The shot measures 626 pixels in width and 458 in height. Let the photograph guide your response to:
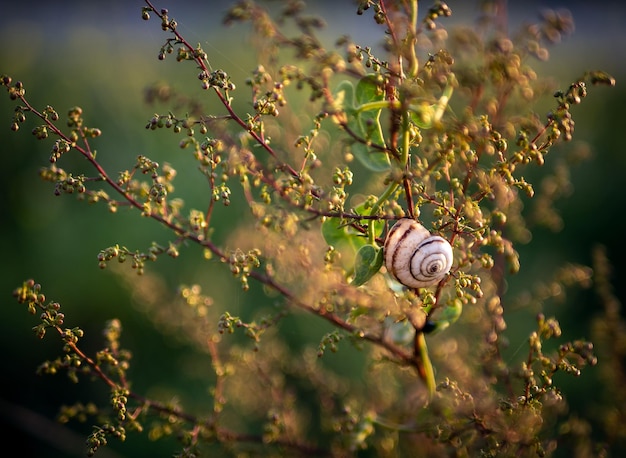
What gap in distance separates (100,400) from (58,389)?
21 cm

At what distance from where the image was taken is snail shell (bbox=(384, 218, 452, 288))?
0.74 meters

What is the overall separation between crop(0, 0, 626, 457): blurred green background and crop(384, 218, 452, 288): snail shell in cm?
122

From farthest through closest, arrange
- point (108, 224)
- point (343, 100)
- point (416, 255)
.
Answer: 1. point (108, 224)
2. point (343, 100)
3. point (416, 255)

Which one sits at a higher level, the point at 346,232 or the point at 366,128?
the point at 366,128

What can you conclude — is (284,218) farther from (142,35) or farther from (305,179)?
(142,35)

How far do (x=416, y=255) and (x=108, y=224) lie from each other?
6.66 feet

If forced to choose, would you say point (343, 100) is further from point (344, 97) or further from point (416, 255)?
point (416, 255)

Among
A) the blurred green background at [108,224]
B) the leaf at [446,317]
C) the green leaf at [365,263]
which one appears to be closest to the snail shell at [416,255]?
the green leaf at [365,263]

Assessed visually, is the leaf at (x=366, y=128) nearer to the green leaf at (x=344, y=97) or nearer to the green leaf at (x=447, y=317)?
the green leaf at (x=344, y=97)

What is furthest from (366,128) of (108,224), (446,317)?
(108,224)

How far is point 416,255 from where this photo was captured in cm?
73

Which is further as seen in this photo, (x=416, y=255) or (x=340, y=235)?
(x=340, y=235)

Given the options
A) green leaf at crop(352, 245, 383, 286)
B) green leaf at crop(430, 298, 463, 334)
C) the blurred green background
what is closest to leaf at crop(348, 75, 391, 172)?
green leaf at crop(352, 245, 383, 286)

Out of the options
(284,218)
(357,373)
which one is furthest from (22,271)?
(284,218)
